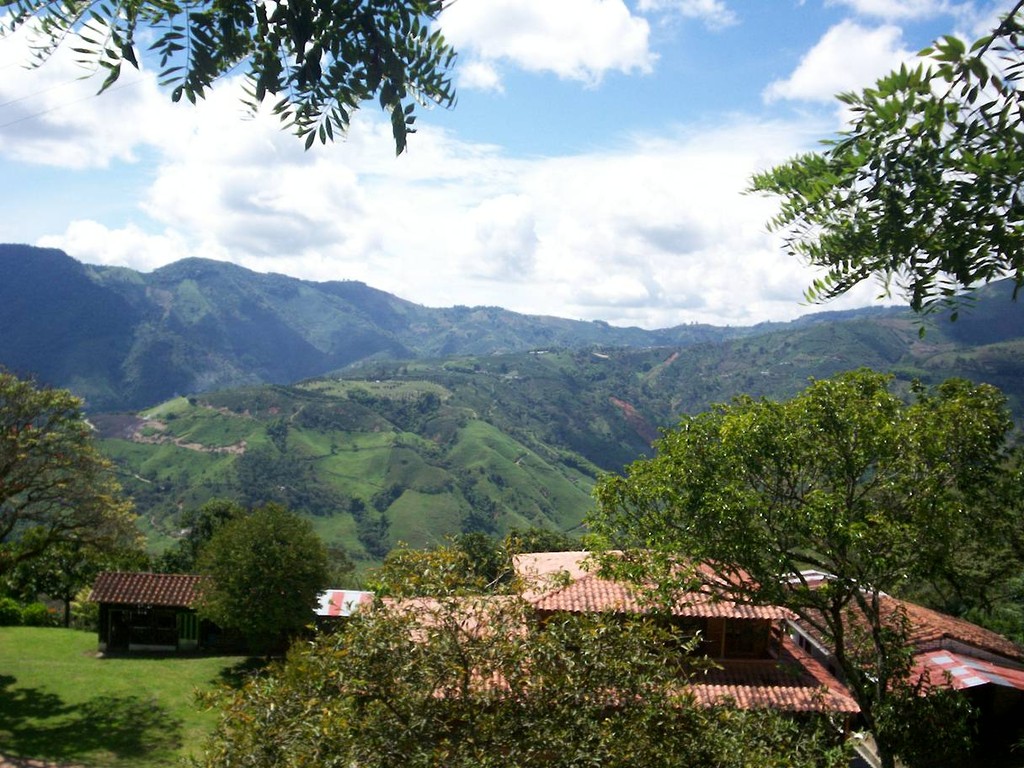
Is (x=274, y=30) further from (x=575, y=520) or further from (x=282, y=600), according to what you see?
(x=575, y=520)

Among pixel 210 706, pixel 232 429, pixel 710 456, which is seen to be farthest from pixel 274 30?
pixel 232 429

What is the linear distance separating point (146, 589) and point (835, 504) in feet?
90.2

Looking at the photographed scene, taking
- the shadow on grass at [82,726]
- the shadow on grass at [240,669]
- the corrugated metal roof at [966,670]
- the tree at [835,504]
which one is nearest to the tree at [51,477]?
the shadow on grass at [82,726]

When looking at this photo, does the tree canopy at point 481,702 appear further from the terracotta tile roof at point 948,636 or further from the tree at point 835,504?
the terracotta tile roof at point 948,636

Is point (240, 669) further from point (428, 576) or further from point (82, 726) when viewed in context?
point (428, 576)

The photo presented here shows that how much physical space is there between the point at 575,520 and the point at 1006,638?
4795 inches

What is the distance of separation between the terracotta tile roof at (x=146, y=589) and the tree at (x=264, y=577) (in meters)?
3.01

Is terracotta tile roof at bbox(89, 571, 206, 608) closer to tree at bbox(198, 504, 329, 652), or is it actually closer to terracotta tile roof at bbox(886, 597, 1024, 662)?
tree at bbox(198, 504, 329, 652)

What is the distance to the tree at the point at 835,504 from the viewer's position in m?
12.8

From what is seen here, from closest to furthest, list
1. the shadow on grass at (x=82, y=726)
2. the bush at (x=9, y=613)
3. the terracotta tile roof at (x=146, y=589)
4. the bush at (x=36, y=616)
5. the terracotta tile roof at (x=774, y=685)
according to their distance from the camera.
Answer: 1. the shadow on grass at (x=82, y=726)
2. the terracotta tile roof at (x=774, y=685)
3. the terracotta tile roof at (x=146, y=589)
4. the bush at (x=9, y=613)
5. the bush at (x=36, y=616)

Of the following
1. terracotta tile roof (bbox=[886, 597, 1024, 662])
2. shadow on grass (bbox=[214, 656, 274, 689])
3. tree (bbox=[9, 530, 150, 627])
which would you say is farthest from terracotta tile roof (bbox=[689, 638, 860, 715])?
tree (bbox=[9, 530, 150, 627])

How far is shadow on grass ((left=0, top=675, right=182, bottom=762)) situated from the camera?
16750mm

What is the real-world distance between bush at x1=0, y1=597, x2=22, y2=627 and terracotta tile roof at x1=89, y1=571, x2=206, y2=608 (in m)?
5.64

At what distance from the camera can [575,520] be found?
147 metres
